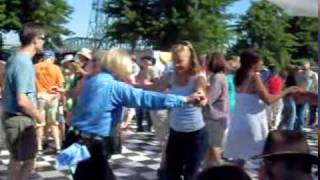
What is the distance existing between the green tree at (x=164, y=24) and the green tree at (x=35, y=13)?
5590 millimetres

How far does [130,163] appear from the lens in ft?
21.9

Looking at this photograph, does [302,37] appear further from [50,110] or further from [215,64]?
[215,64]

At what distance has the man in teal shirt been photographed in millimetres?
3939

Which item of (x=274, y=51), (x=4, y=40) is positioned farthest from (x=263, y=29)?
(x=4, y=40)

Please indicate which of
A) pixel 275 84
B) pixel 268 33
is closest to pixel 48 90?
pixel 275 84

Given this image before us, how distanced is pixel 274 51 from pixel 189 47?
1771 inches

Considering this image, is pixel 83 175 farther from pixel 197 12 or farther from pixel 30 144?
pixel 197 12

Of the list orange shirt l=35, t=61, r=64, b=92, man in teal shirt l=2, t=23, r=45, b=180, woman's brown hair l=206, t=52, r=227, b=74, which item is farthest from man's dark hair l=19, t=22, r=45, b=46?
orange shirt l=35, t=61, r=64, b=92

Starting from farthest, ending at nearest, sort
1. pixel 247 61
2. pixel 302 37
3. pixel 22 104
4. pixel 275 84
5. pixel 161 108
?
pixel 302 37 → pixel 275 84 → pixel 247 61 → pixel 22 104 → pixel 161 108

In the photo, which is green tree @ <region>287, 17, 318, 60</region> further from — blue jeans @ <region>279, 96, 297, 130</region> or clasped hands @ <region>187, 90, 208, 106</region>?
clasped hands @ <region>187, 90, 208, 106</region>

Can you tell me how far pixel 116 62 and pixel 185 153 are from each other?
1.03 m

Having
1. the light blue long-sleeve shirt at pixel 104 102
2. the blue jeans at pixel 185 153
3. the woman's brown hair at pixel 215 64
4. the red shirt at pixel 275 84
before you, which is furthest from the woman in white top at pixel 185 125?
the red shirt at pixel 275 84

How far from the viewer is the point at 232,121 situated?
460 cm

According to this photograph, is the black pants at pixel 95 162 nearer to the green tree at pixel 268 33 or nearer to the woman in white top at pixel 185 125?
the woman in white top at pixel 185 125
